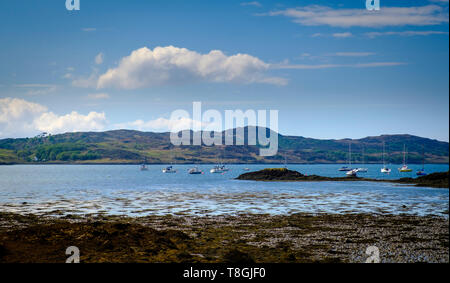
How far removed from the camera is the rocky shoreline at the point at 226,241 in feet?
68.5

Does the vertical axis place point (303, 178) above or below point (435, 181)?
below

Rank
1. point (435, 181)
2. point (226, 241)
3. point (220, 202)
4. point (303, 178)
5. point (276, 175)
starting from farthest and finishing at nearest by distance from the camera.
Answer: point (276, 175), point (303, 178), point (435, 181), point (220, 202), point (226, 241)

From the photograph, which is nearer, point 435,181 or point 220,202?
point 220,202

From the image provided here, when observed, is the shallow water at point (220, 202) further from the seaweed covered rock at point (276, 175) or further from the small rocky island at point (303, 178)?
the seaweed covered rock at point (276, 175)

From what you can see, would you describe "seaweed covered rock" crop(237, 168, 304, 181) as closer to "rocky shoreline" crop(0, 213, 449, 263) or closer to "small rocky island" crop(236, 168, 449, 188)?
"small rocky island" crop(236, 168, 449, 188)

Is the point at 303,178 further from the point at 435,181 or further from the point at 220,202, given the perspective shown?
the point at 220,202

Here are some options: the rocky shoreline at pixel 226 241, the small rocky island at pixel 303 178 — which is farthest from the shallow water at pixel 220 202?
the small rocky island at pixel 303 178

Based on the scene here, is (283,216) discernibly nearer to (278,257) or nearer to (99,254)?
(278,257)

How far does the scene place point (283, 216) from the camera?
4116 centimetres

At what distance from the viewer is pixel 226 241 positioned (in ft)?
87.4

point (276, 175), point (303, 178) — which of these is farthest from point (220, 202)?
point (276, 175)
